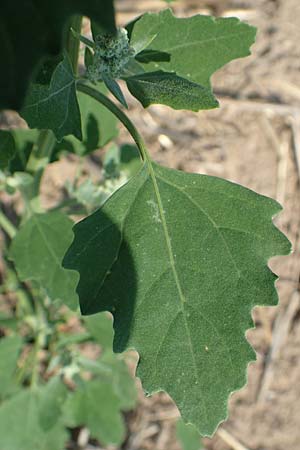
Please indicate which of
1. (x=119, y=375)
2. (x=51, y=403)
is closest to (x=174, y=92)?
(x=51, y=403)

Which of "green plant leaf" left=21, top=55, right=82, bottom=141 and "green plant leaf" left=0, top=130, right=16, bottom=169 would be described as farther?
"green plant leaf" left=0, top=130, right=16, bottom=169

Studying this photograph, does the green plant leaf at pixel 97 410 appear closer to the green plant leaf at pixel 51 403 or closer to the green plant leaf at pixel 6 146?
the green plant leaf at pixel 51 403

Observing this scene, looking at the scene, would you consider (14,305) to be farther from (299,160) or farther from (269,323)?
(299,160)

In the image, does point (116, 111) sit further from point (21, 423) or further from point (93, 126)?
point (21, 423)

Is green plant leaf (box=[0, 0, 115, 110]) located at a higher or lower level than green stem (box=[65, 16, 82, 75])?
higher

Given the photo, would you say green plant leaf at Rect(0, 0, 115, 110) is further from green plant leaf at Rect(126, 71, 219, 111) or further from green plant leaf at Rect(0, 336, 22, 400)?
green plant leaf at Rect(0, 336, 22, 400)

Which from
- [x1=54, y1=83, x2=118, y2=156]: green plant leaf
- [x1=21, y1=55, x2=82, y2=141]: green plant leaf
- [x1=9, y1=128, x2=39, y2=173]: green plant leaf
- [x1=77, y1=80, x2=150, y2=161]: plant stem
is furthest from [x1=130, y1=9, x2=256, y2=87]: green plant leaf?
[x1=9, y1=128, x2=39, y2=173]: green plant leaf

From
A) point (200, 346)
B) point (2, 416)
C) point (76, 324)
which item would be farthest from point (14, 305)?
point (200, 346)
